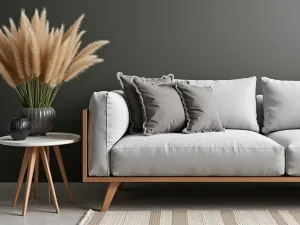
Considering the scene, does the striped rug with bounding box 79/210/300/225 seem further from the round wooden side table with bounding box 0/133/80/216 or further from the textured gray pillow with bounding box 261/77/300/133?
the textured gray pillow with bounding box 261/77/300/133

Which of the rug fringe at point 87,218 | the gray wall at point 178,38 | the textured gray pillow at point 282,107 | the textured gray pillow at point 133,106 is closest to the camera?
the rug fringe at point 87,218

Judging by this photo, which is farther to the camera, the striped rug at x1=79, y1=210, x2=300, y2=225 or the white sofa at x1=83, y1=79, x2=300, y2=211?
the white sofa at x1=83, y1=79, x2=300, y2=211

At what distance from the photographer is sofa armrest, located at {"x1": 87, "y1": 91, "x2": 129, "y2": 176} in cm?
353

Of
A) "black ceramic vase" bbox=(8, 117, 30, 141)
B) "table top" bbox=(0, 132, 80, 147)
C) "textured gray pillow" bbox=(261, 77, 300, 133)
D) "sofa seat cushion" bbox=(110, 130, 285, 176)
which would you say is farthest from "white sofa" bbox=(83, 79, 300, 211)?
"textured gray pillow" bbox=(261, 77, 300, 133)

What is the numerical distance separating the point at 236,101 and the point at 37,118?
1.44 metres

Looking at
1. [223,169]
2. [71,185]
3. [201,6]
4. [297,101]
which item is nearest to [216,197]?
[223,169]

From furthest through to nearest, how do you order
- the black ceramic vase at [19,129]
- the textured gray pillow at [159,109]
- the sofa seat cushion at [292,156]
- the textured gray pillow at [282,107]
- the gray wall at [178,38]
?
the gray wall at [178,38], the textured gray pillow at [282,107], the textured gray pillow at [159,109], the black ceramic vase at [19,129], the sofa seat cushion at [292,156]

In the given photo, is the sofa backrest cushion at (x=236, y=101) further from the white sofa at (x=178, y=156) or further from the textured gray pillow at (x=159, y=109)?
the white sofa at (x=178, y=156)

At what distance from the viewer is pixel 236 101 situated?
13.5ft

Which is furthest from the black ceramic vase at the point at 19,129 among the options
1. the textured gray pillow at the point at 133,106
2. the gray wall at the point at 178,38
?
the gray wall at the point at 178,38

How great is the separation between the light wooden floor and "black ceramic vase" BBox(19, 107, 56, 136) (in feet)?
1.66

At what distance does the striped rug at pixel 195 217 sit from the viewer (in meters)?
3.28

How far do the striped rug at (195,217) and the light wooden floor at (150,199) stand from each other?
0.15 meters

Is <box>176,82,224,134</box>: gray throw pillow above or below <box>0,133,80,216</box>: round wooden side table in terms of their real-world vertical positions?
above
